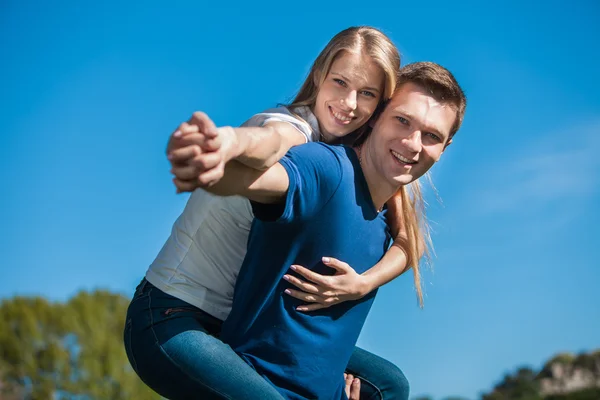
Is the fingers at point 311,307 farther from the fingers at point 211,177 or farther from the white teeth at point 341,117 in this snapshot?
the fingers at point 211,177

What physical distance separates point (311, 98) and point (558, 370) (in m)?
20.9

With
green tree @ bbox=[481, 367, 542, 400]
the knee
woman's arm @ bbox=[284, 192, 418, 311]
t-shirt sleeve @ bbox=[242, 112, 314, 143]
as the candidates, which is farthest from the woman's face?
green tree @ bbox=[481, 367, 542, 400]

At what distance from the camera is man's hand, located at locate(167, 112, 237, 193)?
2.18 m

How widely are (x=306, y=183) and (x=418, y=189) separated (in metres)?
1.55

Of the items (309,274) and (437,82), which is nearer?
(309,274)

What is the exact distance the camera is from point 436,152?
3.81 meters

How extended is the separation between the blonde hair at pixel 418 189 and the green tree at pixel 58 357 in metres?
28.9

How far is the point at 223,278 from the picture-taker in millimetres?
3662

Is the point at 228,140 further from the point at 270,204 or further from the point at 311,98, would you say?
the point at 311,98

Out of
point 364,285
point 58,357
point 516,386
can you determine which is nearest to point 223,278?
point 364,285

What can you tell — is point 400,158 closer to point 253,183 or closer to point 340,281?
point 340,281

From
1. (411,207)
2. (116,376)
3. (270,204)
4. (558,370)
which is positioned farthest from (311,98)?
(116,376)

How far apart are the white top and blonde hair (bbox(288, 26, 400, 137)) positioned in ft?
2.12

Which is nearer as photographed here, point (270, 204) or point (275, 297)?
point (270, 204)
